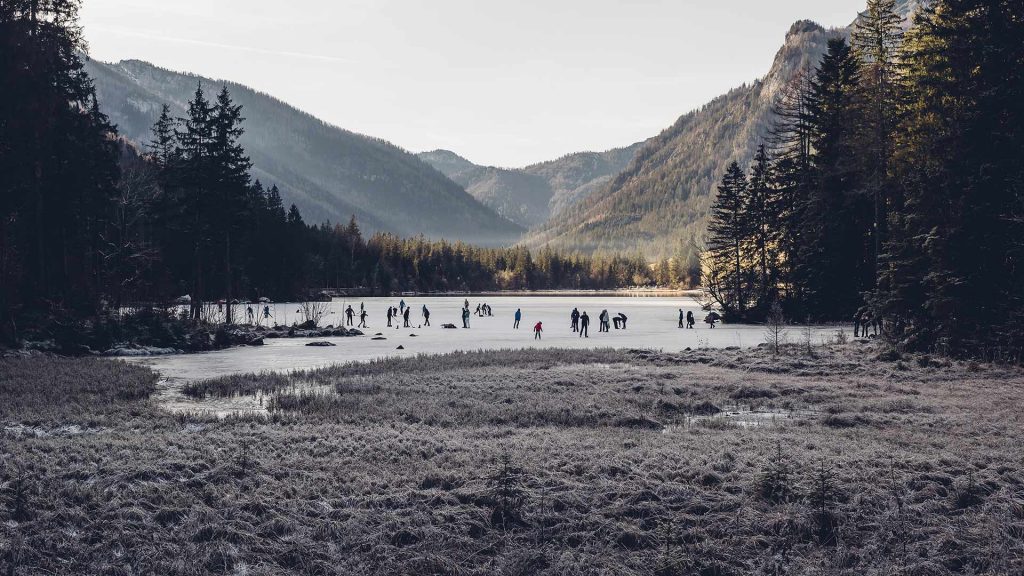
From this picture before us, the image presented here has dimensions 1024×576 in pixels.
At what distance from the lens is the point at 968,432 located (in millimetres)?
12797

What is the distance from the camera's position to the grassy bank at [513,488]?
24.4ft

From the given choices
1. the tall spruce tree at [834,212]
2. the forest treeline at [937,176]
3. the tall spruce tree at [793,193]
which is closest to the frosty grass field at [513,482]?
the forest treeline at [937,176]

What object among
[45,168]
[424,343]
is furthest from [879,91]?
[45,168]

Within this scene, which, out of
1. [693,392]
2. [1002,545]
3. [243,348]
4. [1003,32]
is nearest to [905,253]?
[1003,32]

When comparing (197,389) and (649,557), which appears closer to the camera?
(649,557)

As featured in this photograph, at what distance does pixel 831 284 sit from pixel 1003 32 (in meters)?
23.1

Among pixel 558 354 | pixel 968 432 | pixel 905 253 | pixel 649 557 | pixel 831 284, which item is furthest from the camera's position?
pixel 831 284

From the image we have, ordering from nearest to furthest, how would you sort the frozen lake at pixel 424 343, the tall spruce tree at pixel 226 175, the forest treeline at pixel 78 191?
1. the frozen lake at pixel 424 343
2. the forest treeline at pixel 78 191
3. the tall spruce tree at pixel 226 175

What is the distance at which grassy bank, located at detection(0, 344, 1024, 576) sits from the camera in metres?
7.44

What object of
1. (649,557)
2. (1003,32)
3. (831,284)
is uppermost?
(1003,32)

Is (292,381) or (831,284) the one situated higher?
(831,284)

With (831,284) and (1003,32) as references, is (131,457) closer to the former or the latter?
(1003,32)

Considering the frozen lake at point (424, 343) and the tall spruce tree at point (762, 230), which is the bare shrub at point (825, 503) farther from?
the tall spruce tree at point (762, 230)

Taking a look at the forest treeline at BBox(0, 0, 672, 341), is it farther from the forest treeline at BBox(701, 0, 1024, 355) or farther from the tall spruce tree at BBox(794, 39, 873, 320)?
the tall spruce tree at BBox(794, 39, 873, 320)
